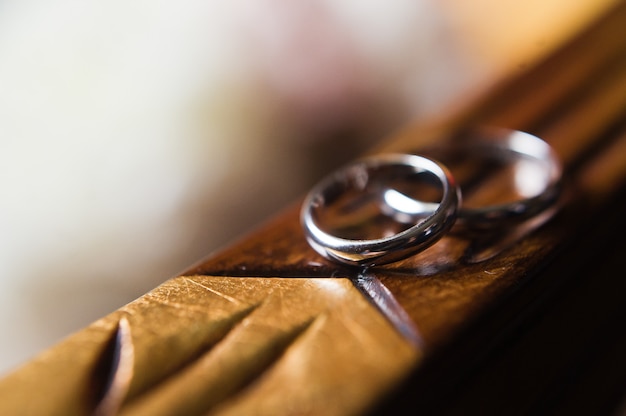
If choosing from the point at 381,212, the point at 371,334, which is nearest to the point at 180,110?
the point at 381,212

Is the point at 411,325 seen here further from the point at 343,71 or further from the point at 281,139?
the point at 343,71

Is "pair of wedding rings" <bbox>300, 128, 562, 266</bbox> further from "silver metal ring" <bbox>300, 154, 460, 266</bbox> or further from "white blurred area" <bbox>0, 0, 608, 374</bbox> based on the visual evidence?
"white blurred area" <bbox>0, 0, 608, 374</bbox>

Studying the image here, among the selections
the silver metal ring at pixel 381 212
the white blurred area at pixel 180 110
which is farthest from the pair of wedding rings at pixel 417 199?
the white blurred area at pixel 180 110

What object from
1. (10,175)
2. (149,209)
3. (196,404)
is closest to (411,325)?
(196,404)

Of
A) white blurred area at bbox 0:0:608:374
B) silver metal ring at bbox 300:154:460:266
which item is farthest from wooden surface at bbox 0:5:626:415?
white blurred area at bbox 0:0:608:374

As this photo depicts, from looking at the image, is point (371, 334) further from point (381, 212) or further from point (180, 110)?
point (180, 110)

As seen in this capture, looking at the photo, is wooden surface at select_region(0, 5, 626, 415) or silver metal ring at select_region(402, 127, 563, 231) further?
silver metal ring at select_region(402, 127, 563, 231)
